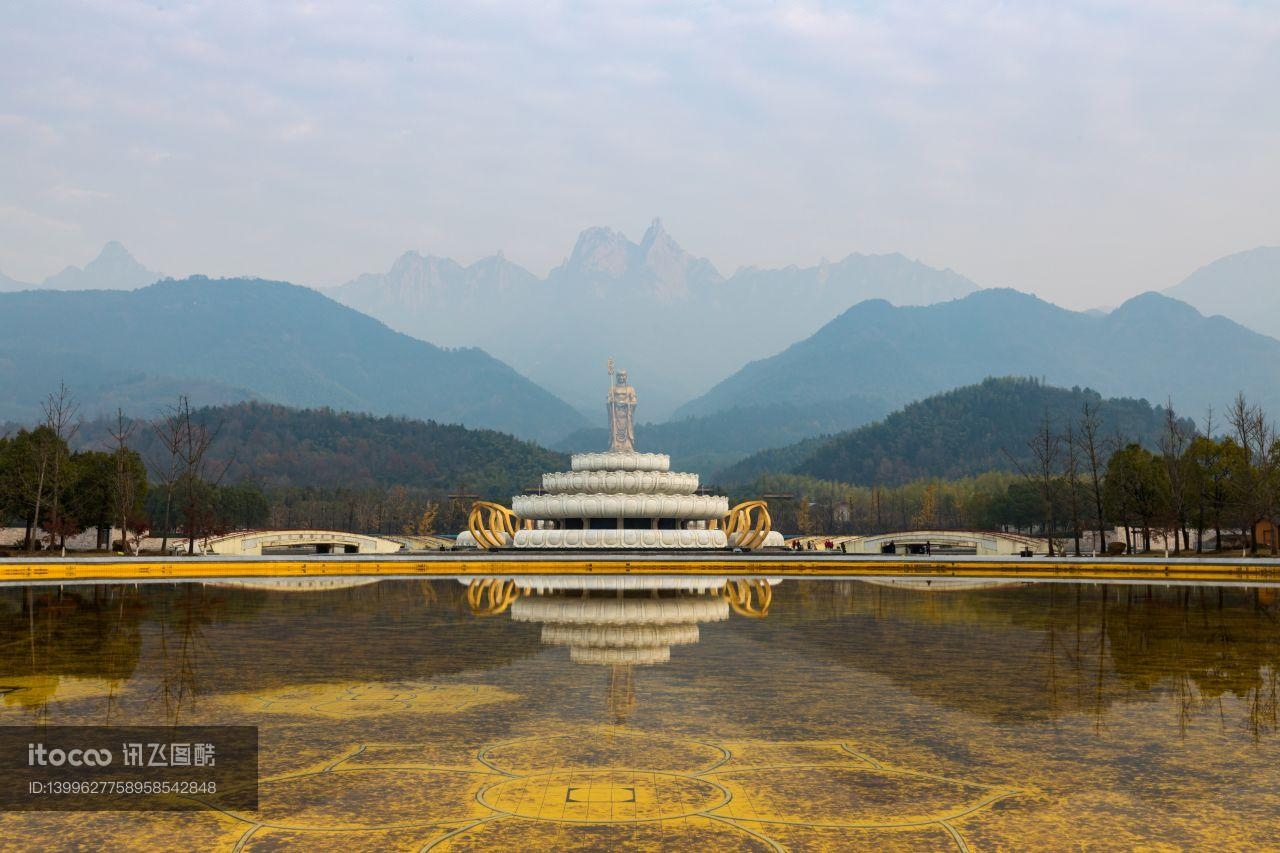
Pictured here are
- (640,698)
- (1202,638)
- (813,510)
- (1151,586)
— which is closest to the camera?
(640,698)

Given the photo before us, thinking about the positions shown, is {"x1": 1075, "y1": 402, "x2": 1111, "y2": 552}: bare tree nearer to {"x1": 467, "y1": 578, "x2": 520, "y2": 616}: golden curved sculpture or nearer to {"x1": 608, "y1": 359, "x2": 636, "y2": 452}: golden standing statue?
{"x1": 608, "y1": 359, "x2": 636, "y2": 452}: golden standing statue

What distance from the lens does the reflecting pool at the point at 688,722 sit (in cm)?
783

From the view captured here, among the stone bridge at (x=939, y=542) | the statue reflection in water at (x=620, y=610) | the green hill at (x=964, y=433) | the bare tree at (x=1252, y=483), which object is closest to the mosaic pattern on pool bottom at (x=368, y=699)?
the statue reflection in water at (x=620, y=610)

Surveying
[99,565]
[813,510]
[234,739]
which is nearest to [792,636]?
[234,739]

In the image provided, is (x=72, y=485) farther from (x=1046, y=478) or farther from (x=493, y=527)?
(x=1046, y=478)

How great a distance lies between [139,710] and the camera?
1180 centimetres

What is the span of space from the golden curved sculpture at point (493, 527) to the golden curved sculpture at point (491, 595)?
16953 mm

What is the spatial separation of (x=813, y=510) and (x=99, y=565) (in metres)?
108

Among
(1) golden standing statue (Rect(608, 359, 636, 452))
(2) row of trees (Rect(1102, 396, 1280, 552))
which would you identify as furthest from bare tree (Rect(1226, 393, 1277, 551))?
(1) golden standing statue (Rect(608, 359, 636, 452))

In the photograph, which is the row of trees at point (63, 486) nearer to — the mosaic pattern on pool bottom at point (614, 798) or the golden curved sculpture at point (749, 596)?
the golden curved sculpture at point (749, 596)

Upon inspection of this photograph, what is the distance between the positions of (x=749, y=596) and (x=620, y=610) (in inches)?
238

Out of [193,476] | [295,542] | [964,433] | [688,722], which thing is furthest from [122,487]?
[964,433]

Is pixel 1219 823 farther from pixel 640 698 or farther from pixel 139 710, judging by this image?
pixel 139 710

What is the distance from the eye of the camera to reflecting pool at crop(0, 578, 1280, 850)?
7.83 m
